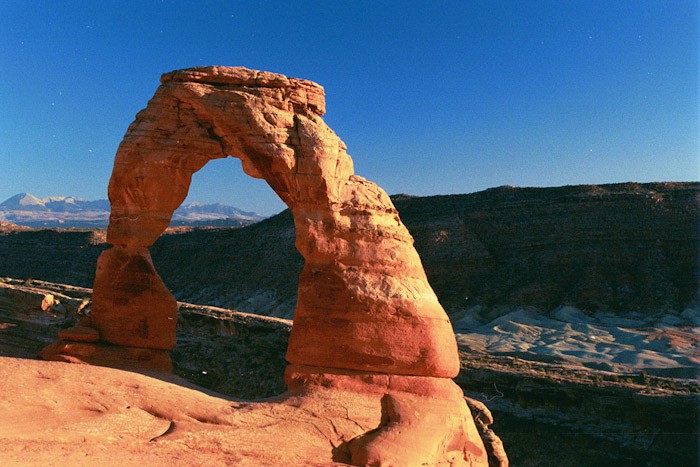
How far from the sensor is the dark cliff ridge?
128 ft

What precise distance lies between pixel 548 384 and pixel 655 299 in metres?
19.3

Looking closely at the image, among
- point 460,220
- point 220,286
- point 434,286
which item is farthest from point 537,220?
point 220,286

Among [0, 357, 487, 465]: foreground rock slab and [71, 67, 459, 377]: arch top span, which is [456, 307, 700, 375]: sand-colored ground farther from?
[0, 357, 487, 465]: foreground rock slab

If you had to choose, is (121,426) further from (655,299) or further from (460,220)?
(460,220)

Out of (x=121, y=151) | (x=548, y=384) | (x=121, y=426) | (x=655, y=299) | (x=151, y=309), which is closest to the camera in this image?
(x=121, y=426)

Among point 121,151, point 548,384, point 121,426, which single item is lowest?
point 548,384

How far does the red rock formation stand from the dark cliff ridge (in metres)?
29.3

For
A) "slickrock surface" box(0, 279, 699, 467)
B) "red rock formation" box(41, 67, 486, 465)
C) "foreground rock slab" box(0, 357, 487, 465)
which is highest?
"red rock formation" box(41, 67, 486, 465)

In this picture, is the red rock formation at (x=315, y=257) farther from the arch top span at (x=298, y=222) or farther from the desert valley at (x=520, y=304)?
the desert valley at (x=520, y=304)

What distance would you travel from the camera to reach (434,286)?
43.9m

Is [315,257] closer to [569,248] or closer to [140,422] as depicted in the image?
[140,422]

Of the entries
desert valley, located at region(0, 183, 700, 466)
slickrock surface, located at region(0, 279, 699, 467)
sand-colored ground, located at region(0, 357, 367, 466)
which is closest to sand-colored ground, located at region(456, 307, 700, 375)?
desert valley, located at region(0, 183, 700, 466)

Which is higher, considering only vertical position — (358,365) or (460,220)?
(460,220)

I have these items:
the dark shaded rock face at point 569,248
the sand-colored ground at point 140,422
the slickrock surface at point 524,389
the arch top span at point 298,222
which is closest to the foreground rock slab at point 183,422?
the sand-colored ground at point 140,422
